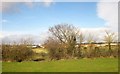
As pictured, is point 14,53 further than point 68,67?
Yes

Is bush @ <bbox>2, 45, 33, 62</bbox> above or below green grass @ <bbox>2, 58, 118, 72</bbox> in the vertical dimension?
above

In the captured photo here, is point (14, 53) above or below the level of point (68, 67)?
above

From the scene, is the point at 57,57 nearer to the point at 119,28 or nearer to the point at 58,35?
the point at 119,28

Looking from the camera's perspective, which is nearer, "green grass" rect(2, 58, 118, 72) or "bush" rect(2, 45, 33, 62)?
"green grass" rect(2, 58, 118, 72)

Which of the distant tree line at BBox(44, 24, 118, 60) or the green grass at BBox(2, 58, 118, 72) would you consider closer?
the green grass at BBox(2, 58, 118, 72)

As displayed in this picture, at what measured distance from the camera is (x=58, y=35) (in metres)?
19.1

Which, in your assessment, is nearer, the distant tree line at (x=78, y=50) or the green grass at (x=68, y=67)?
the green grass at (x=68, y=67)

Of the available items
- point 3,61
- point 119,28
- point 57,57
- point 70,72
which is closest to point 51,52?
point 57,57

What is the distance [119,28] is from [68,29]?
599cm

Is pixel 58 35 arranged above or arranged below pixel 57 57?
above

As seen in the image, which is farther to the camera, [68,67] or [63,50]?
[63,50]

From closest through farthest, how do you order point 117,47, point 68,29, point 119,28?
1. point 119,28
2. point 117,47
3. point 68,29

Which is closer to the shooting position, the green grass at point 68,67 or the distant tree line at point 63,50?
the green grass at point 68,67

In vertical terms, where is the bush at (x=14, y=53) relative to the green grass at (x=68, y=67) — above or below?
above
